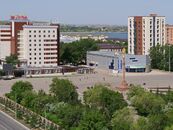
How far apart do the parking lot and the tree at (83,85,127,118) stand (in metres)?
11.5

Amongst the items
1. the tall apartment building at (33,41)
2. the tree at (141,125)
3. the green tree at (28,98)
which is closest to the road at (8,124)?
the green tree at (28,98)

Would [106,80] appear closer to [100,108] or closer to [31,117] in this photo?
[100,108]

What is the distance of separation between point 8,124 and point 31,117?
4.17ft

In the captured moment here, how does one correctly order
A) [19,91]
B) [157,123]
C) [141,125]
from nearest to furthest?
1. [141,125]
2. [157,123]
3. [19,91]

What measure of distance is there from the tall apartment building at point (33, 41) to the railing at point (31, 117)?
2355 centimetres

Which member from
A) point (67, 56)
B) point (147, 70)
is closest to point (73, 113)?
point (147, 70)

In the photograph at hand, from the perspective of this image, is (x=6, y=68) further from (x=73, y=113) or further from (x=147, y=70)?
(x=73, y=113)

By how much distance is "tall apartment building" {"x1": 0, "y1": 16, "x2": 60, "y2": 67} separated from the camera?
5206cm

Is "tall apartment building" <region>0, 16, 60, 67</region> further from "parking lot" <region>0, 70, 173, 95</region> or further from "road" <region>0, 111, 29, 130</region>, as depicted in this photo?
"road" <region>0, 111, 29, 130</region>

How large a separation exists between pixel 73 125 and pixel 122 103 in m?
4.05

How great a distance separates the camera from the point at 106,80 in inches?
1767

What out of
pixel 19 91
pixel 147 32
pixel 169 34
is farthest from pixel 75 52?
pixel 19 91

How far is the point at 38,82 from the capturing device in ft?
144

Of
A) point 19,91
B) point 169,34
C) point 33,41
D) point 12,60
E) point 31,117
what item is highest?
point 169,34
